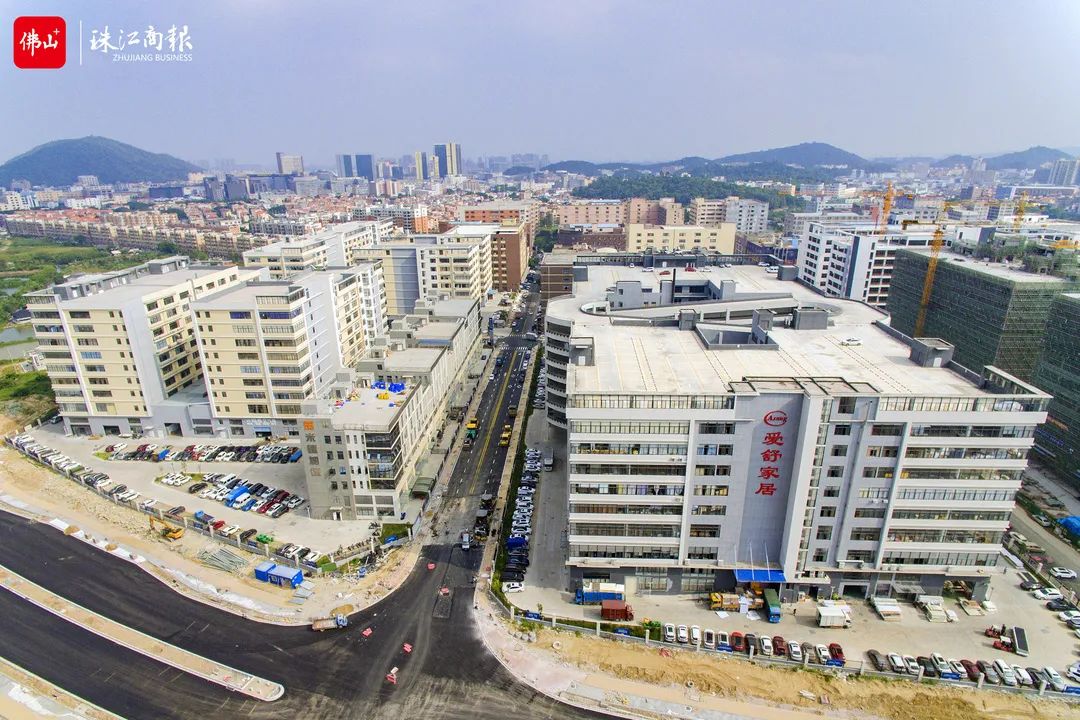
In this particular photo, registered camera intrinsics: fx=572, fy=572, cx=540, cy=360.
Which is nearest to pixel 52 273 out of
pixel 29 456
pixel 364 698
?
pixel 29 456

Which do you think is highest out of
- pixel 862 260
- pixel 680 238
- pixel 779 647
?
pixel 862 260

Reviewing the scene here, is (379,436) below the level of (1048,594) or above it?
above

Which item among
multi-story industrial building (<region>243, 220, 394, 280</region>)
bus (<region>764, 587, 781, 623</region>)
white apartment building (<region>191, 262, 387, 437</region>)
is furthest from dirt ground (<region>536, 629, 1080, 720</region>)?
multi-story industrial building (<region>243, 220, 394, 280</region>)

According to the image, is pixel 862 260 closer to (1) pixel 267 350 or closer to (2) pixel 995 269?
(2) pixel 995 269

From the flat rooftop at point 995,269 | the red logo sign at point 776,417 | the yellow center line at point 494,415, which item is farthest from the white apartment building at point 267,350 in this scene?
the flat rooftop at point 995,269

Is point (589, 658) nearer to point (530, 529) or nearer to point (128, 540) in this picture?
point (530, 529)

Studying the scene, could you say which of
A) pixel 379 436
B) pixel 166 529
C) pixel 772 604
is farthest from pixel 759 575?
pixel 166 529
